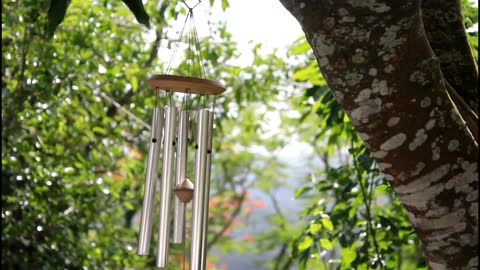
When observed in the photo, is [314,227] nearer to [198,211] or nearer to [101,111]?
[198,211]

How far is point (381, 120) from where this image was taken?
1137mm

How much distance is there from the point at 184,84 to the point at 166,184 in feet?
0.87

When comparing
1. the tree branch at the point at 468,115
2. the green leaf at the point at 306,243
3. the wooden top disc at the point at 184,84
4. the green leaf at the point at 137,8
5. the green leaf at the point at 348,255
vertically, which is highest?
the green leaf at the point at 137,8

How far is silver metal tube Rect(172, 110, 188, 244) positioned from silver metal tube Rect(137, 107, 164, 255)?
48 mm

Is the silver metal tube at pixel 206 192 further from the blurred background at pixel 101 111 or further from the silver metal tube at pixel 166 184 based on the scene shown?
the blurred background at pixel 101 111

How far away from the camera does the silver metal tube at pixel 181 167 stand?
66.9 inches

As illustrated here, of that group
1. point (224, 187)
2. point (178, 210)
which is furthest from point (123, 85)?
point (224, 187)

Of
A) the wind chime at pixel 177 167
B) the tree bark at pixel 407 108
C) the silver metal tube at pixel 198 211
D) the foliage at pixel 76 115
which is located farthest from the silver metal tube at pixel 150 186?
the foliage at pixel 76 115

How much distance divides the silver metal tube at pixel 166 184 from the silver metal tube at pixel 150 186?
2 centimetres

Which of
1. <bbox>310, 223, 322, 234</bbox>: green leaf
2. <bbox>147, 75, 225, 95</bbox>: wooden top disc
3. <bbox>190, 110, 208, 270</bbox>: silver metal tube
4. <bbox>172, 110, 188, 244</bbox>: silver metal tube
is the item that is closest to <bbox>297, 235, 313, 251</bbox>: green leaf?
<bbox>310, 223, 322, 234</bbox>: green leaf

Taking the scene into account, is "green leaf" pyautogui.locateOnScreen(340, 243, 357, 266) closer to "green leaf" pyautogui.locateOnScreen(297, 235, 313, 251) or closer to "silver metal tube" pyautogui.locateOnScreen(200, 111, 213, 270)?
"green leaf" pyautogui.locateOnScreen(297, 235, 313, 251)

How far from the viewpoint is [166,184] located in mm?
1697

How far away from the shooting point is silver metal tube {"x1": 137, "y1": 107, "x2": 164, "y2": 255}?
64.9 inches

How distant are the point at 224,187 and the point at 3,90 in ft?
12.1
